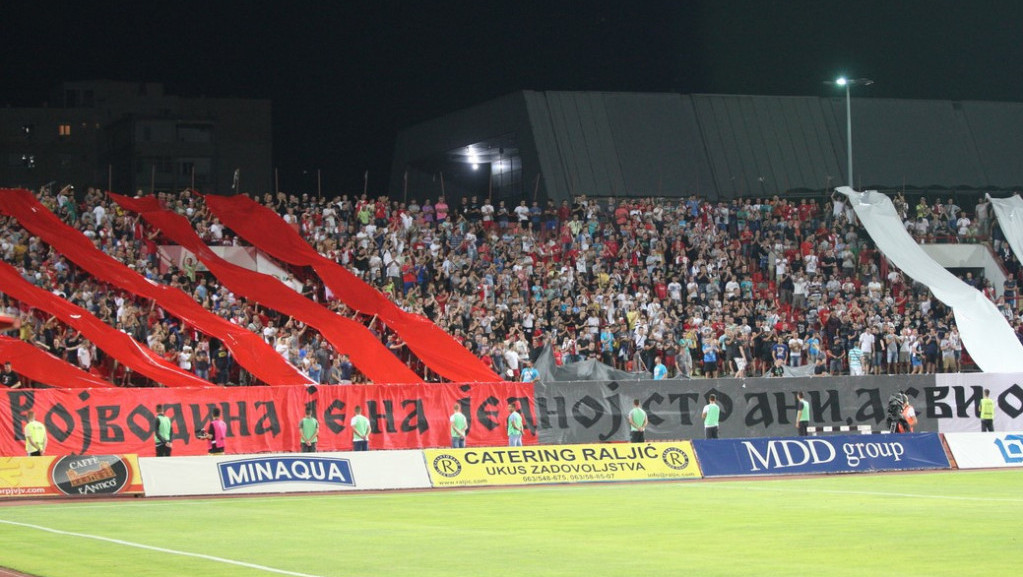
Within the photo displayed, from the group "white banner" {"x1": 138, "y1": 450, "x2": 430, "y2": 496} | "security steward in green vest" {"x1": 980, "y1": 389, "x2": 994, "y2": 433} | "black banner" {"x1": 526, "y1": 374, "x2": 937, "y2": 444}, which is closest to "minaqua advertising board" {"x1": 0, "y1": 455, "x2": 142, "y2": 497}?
"white banner" {"x1": 138, "y1": 450, "x2": 430, "y2": 496}

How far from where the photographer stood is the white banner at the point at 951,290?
4260cm

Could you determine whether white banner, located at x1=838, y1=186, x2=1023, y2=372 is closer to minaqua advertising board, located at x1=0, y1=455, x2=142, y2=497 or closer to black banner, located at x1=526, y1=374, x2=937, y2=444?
black banner, located at x1=526, y1=374, x2=937, y2=444

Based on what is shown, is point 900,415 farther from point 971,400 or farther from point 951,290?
point 951,290

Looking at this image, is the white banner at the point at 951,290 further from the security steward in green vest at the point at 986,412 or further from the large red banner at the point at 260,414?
the large red banner at the point at 260,414

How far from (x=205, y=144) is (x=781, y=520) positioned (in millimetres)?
103742

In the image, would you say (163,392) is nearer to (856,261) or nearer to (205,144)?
(856,261)

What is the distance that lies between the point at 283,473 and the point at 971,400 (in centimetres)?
2166

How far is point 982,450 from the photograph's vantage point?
35344 mm

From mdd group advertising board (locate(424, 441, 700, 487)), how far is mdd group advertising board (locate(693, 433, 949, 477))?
0.76 meters

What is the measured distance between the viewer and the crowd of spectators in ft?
126

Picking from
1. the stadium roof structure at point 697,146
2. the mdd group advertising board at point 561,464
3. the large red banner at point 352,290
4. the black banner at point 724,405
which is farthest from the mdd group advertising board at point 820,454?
the stadium roof structure at point 697,146

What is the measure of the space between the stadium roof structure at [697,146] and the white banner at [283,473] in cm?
2565

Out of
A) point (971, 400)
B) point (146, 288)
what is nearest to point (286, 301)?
point (146, 288)

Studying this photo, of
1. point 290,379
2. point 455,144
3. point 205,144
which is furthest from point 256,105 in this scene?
point 290,379
